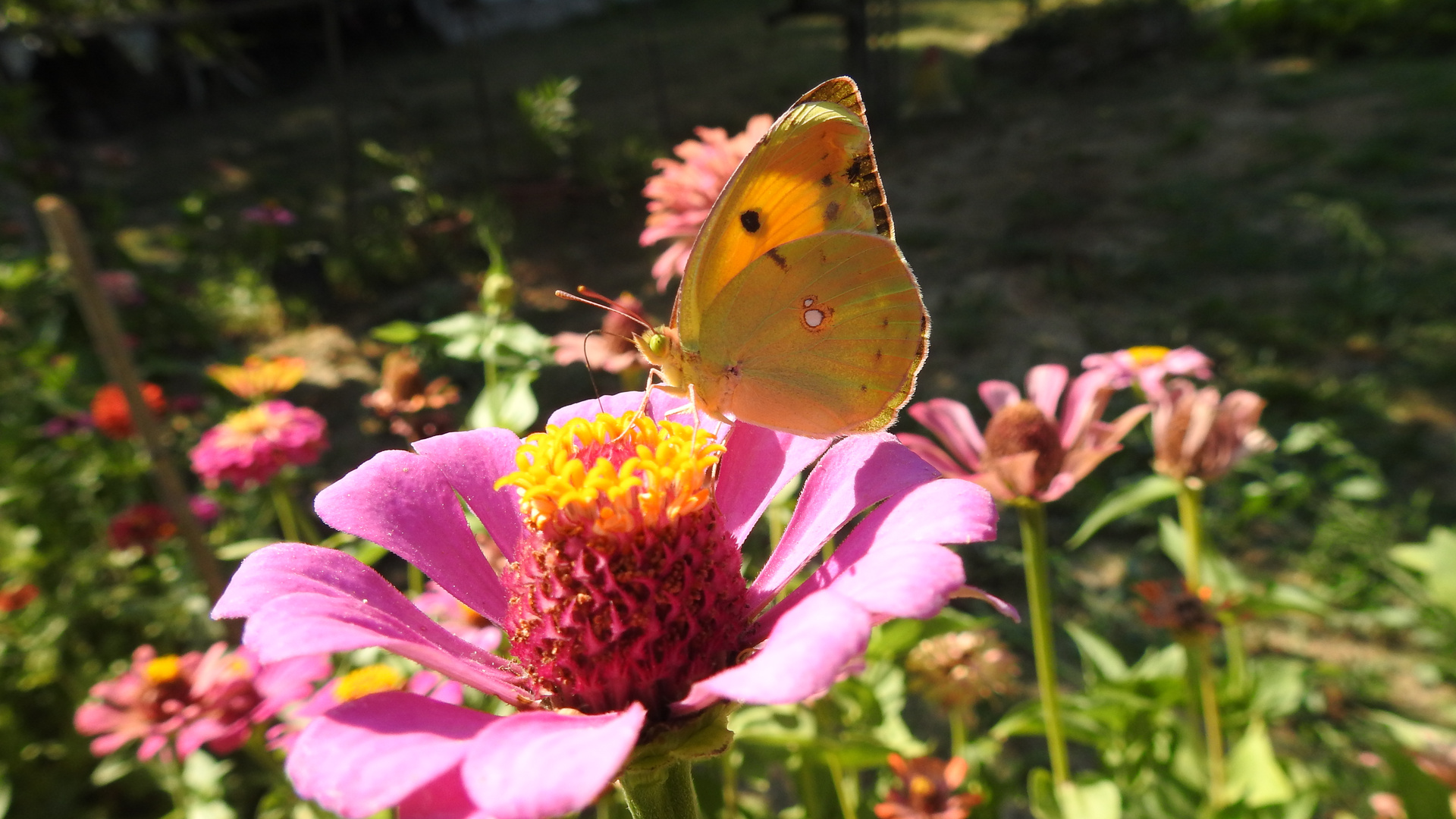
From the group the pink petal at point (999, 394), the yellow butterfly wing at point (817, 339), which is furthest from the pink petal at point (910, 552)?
the pink petal at point (999, 394)

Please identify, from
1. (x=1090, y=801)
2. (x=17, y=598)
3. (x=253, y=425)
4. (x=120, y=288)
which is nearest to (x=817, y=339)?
(x=1090, y=801)

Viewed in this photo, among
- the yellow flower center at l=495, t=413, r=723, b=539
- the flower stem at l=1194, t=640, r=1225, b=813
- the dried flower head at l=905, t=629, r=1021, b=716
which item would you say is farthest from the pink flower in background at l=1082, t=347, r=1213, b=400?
the yellow flower center at l=495, t=413, r=723, b=539

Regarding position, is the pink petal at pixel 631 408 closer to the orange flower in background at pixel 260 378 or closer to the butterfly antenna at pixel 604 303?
the butterfly antenna at pixel 604 303

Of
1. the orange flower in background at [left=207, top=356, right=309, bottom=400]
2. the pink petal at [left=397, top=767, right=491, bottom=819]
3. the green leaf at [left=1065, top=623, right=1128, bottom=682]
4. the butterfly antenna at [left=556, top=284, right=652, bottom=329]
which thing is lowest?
the green leaf at [left=1065, top=623, right=1128, bottom=682]

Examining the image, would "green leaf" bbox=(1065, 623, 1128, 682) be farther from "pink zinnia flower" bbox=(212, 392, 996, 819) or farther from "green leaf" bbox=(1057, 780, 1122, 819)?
"pink zinnia flower" bbox=(212, 392, 996, 819)

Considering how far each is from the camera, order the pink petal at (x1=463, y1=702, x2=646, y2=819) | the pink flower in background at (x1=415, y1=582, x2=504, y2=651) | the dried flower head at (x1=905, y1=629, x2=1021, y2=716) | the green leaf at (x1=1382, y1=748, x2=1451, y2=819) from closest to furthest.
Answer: the pink petal at (x1=463, y1=702, x2=646, y2=819), the green leaf at (x1=1382, y1=748, x2=1451, y2=819), the pink flower in background at (x1=415, y1=582, x2=504, y2=651), the dried flower head at (x1=905, y1=629, x2=1021, y2=716)

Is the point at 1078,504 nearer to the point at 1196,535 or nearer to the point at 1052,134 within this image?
the point at 1196,535

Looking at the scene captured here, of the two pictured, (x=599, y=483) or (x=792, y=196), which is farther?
(x=792, y=196)

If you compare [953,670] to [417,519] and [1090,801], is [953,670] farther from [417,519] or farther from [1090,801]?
[417,519]
